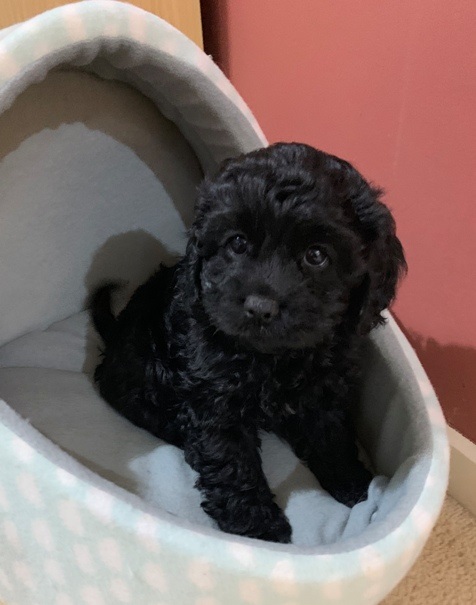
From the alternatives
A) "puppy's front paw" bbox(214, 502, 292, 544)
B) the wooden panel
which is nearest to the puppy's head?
"puppy's front paw" bbox(214, 502, 292, 544)

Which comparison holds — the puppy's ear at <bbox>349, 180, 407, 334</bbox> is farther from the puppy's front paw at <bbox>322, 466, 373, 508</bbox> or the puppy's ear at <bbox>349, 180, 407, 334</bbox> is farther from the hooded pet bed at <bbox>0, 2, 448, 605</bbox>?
the puppy's front paw at <bbox>322, 466, 373, 508</bbox>

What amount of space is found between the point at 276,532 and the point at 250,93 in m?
1.62

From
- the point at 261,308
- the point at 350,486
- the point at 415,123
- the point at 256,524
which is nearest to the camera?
the point at 261,308

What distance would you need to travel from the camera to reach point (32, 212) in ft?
5.29

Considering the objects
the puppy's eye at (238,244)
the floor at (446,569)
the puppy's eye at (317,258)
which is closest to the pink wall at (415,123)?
the floor at (446,569)

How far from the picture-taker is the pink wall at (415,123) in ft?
4.83

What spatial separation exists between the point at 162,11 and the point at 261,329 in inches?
63.1

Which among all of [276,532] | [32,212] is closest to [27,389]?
[32,212]

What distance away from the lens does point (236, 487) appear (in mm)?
1324

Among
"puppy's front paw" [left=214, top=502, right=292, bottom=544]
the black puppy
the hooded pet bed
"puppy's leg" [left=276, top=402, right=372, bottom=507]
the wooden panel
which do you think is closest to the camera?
the hooded pet bed

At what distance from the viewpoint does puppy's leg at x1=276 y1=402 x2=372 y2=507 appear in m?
1.45

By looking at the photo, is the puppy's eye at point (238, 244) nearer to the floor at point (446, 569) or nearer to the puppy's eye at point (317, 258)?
the puppy's eye at point (317, 258)

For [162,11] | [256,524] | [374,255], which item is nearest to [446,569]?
[256,524]

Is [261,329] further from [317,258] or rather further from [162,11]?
[162,11]
